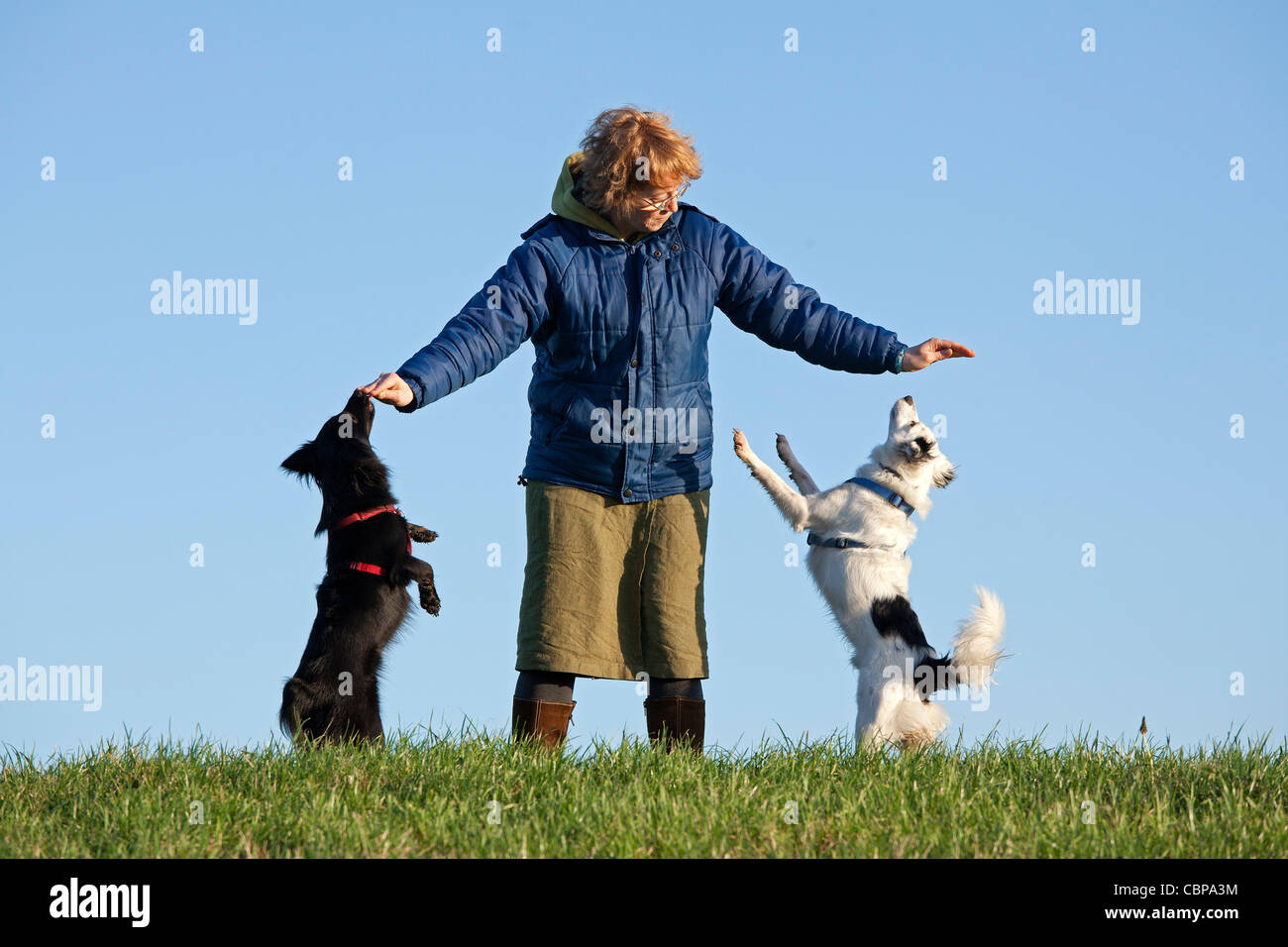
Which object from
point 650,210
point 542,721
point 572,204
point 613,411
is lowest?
point 542,721

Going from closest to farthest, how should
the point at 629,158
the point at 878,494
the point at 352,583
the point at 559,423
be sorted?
the point at 629,158 → the point at 559,423 → the point at 352,583 → the point at 878,494

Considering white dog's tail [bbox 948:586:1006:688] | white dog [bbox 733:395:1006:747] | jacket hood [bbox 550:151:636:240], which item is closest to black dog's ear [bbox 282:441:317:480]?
jacket hood [bbox 550:151:636:240]

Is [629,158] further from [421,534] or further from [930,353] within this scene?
[421,534]

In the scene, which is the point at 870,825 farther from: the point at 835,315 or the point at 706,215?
the point at 706,215

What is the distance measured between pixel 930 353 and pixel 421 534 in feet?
10.1

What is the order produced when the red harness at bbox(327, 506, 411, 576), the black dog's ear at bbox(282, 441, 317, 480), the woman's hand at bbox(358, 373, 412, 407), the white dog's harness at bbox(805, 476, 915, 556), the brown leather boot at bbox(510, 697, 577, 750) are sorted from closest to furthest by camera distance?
the woman's hand at bbox(358, 373, 412, 407)
the brown leather boot at bbox(510, 697, 577, 750)
the red harness at bbox(327, 506, 411, 576)
the black dog's ear at bbox(282, 441, 317, 480)
the white dog's harness at bbox(805, 476, 915, 556)

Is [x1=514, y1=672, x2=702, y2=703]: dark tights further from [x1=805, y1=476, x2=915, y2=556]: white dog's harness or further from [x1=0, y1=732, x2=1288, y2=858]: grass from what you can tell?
[x1=805, y1=476, x2=915, y2=556]: white dog's harness

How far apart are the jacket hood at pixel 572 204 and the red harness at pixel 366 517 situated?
6.42ft

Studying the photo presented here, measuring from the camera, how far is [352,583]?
651 cm

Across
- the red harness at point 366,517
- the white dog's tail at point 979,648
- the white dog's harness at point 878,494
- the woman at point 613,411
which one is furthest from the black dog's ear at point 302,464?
the white dog's tail at point 979,648

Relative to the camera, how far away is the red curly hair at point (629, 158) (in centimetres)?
566

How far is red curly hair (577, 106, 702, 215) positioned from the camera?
18.6 ft

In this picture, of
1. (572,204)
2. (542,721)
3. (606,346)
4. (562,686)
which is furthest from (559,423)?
(542,721)

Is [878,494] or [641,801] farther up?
[878,494]
